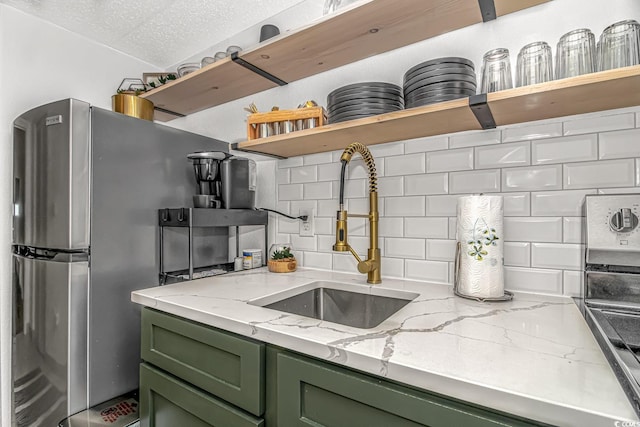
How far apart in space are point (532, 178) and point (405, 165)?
0.46 metres

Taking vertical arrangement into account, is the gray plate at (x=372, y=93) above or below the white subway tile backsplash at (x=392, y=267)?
above

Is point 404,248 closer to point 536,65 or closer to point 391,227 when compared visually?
point 391,227

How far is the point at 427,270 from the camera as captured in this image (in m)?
1.31

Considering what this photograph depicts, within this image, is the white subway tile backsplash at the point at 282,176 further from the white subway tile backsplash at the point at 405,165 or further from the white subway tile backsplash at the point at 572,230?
the white subway tile backsplash at the point at 572,230

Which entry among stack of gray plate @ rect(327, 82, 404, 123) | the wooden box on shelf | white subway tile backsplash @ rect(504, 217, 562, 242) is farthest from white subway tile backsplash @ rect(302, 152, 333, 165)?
white subway tile backsplash @ rect(504, 217, 562, 242)

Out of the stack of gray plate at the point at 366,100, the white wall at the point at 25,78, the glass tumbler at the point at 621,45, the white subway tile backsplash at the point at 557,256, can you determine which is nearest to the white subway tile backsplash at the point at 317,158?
the stack of gray plate at the point at 366,100

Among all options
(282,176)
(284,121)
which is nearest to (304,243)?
(282,176)

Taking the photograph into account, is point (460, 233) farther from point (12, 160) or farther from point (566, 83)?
point (12, 160)

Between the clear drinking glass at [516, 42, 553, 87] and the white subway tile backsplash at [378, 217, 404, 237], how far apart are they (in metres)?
0.65

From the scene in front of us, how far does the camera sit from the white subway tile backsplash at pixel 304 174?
1642 millimetres

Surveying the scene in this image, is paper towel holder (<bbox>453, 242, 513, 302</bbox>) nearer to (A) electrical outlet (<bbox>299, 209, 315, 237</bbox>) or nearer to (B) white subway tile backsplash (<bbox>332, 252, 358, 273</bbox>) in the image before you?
(B) white subway tile backsplash (<bbox>332, 252, 358, 273</bbox>)

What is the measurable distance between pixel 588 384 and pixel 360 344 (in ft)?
1.26

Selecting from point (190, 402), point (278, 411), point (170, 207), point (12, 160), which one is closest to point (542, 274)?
point (278, 411)

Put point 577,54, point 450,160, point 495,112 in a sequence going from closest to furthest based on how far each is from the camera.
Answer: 1. point 577,54
2. point 495,112
3. point 450,160
